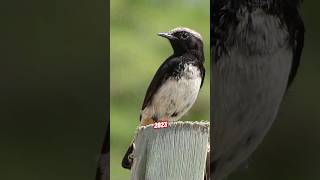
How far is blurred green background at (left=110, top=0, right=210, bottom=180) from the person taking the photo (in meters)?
3.48

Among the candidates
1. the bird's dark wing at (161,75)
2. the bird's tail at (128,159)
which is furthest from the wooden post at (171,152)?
the bird's dark wing at (161,75)

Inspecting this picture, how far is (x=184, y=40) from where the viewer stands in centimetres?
370

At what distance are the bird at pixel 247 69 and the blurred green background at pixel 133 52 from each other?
293 mm

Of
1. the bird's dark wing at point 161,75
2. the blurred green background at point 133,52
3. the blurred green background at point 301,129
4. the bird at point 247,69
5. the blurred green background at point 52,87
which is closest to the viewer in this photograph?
the blurred green background at point 52,87

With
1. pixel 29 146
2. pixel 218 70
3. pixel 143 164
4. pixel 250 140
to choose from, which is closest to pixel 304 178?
pixel 250 140

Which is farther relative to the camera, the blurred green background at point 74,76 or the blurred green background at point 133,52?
the blurred green background at point 133,52

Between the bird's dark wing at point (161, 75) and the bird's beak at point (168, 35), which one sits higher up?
the bird's beak at point (168, 35)

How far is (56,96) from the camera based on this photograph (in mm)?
3330

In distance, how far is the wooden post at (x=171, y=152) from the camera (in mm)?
3545

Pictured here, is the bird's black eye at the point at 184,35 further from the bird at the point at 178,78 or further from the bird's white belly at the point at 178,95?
the bird's white belly at the point at 178,95

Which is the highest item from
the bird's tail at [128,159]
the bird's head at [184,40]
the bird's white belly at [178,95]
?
the bird's head at [184,40]

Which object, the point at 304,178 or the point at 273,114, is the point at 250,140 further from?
the point at 304,178

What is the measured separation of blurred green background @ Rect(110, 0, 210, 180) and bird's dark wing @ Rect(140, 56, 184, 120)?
0.03 m

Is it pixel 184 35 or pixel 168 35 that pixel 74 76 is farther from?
pixel 184 35
